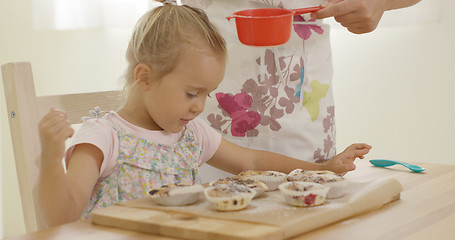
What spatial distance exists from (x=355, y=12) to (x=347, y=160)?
0.33m

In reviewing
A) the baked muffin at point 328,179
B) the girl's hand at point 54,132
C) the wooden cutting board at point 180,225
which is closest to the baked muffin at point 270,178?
the baked muffin at point 328,179

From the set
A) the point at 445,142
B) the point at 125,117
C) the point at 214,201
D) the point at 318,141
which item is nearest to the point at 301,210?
the point at 214,201

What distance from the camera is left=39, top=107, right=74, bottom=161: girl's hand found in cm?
90

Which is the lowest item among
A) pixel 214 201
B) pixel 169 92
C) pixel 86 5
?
pixel 214 201

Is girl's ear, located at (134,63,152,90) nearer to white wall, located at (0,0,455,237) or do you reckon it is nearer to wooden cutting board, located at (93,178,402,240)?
wooden cutting board, located at (93,178,402,240)

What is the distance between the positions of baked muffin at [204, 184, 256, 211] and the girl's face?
0.30 meters

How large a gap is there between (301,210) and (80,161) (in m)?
0.43

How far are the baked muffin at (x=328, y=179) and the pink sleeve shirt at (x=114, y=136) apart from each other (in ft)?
0.99

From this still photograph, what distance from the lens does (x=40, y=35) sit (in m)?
2.95

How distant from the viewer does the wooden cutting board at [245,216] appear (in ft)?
2.62

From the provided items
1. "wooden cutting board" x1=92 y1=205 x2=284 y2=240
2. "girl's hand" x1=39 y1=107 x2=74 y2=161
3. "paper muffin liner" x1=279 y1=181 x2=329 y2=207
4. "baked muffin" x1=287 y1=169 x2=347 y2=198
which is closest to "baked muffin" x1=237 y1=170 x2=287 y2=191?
"baked muffin" x1=287 y1=169 x2=347 y2=198

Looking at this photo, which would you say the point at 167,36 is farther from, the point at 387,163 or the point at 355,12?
the point at 387,163

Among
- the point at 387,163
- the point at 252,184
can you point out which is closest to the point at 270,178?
the point at 252,184

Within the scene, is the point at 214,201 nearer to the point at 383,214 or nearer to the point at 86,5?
the point at 383,214
